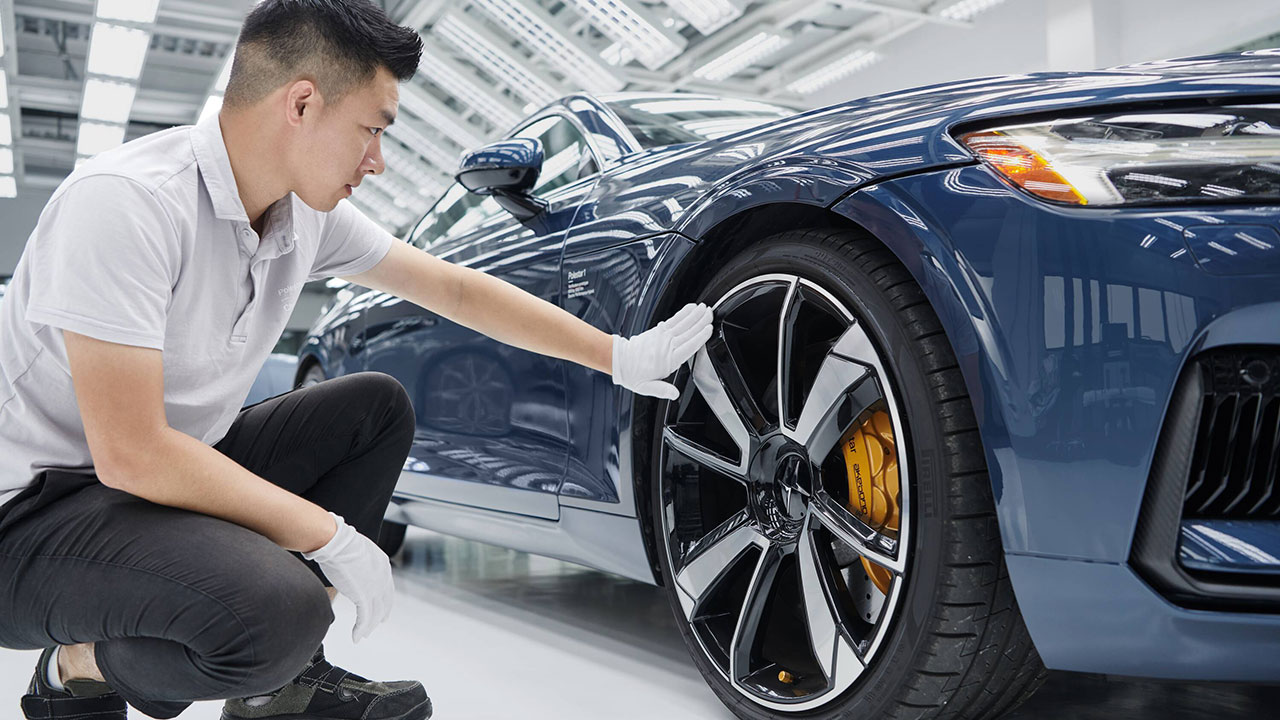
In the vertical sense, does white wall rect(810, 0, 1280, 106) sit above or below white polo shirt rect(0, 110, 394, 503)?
above

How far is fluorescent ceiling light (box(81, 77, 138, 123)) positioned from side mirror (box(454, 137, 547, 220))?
9.45 meters

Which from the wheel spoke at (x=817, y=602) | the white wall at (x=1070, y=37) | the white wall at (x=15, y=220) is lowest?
the white wall at (x=15, y=220)

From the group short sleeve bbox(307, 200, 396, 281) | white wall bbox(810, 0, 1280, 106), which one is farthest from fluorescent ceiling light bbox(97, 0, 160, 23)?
short sleeve bbox(307, 200, 396, 281)

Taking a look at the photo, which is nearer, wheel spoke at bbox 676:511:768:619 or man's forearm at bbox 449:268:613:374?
wheel spoke at bbox 676:511:768:619

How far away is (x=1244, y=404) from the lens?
1151 mm

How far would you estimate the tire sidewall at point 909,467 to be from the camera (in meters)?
1.29

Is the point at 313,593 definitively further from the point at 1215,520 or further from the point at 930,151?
the point at 1215,520

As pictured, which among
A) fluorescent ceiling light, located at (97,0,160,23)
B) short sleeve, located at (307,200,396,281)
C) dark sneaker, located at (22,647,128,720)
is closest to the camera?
dark sneaker, located at (22,647,128,720)

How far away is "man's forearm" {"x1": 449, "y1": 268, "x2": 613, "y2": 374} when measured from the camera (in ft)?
5.96

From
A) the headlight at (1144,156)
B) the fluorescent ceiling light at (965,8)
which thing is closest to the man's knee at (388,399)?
the headlight at (1144,156)

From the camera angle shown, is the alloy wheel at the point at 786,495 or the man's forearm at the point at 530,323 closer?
the alloy wheel at the point at 786,495

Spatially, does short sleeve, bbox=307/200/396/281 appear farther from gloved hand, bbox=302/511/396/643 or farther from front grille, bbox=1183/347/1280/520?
front grille, bbox=1183/347/1280/520

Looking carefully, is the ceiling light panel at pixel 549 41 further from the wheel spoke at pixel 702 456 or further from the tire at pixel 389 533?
the wheel spoke at pixel 702 456

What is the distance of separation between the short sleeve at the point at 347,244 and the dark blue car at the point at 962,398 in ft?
1.36
